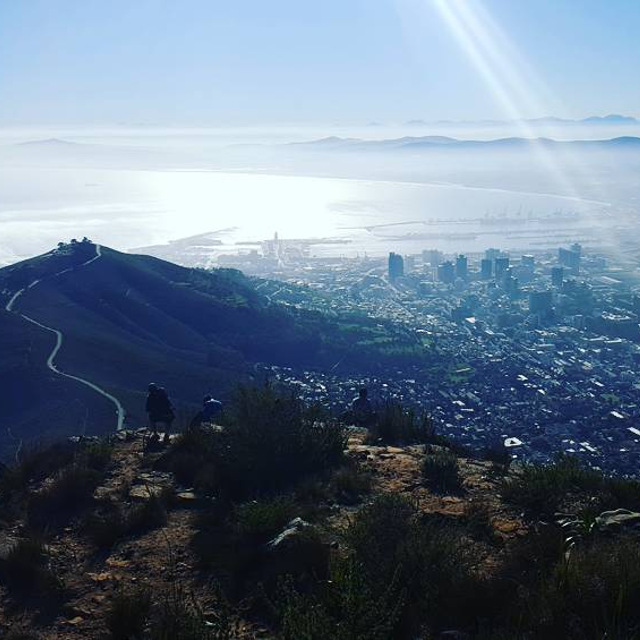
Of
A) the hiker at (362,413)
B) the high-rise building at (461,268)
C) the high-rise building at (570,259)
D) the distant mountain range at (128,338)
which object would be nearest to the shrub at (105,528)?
the hiker at (362,413)

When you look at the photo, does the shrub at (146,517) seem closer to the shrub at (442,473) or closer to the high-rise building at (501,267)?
the shrub at (442,473)

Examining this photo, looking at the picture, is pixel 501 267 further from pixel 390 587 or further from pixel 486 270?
pixel 390 587

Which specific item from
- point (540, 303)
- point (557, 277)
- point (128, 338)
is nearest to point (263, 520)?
point (128, 338)

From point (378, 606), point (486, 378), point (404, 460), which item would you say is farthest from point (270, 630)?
point (486, 378)

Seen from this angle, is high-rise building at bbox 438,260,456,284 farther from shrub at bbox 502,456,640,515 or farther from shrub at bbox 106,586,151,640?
shrub at bbox 106,586,151,640

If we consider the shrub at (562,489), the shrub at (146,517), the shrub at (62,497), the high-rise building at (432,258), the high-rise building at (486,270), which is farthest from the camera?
the high-rise building at (432,258)

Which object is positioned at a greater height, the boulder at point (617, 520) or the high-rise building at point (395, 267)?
the boulder at point (617, 520)

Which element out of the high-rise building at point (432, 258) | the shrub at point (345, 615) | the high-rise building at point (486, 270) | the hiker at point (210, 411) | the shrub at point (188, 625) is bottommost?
the high-rise building at point (486, 270)

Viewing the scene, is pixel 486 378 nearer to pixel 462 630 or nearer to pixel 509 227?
pixel 462 630
